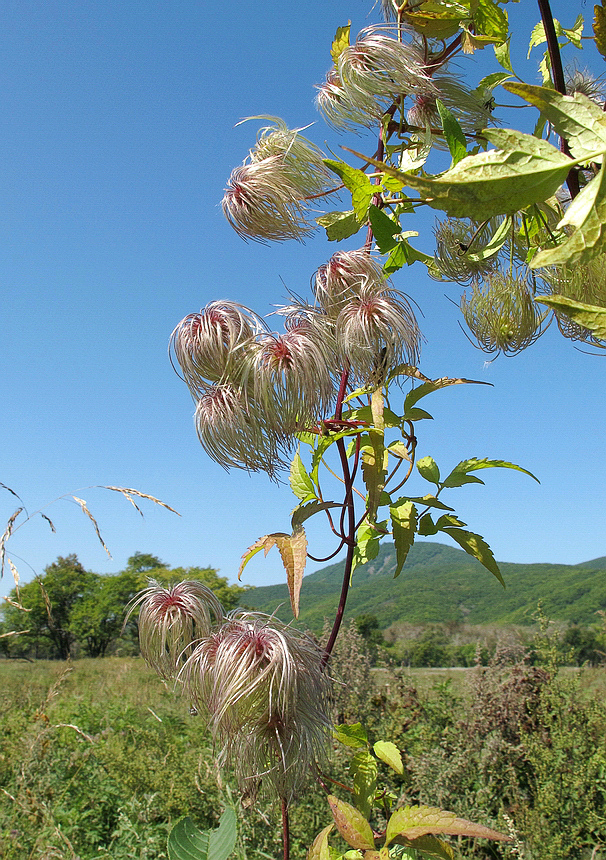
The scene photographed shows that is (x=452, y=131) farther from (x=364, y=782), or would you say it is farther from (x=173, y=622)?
(x=364, y=782)

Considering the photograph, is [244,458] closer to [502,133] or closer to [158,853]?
[502,133]

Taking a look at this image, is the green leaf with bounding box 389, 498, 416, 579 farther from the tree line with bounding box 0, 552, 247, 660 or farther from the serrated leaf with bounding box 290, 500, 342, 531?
the tree line with bounding box 0, 552, 247, 660

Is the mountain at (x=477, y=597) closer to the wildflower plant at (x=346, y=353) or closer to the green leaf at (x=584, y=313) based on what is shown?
the wildflower plant at (x=346, y=353)

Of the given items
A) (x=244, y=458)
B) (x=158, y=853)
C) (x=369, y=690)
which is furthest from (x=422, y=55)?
(x=369, y=690)

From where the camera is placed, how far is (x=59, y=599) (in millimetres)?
21344

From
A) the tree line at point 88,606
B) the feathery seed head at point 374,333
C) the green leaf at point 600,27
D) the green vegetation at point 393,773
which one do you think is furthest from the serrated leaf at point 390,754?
the tree line at point 88,606

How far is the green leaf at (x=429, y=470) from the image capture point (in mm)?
643

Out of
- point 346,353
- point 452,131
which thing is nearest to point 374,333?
point 346,353

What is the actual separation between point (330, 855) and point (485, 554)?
1.04 feet

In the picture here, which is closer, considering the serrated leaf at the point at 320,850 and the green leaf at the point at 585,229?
the green leaf at the point at 585,229

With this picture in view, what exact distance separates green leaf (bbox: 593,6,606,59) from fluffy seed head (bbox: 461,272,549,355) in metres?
0.21

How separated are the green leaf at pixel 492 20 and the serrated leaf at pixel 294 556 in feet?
1.66

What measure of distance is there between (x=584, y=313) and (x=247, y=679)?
1.06ft

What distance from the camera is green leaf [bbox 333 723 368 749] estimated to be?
1.95ft
